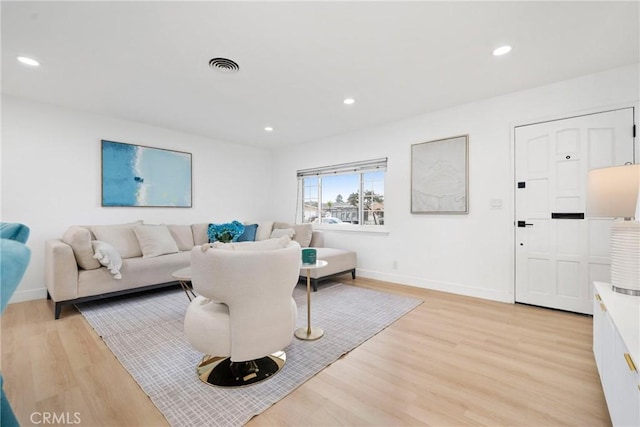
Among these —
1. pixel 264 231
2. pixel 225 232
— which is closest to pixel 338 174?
pixel 264 231

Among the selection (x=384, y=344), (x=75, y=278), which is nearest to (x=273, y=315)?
(x=384, y=344)

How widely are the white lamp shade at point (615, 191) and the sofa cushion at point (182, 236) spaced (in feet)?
15.5

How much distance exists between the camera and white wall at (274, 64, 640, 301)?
9.54ft

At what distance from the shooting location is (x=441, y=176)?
3768 millimetres

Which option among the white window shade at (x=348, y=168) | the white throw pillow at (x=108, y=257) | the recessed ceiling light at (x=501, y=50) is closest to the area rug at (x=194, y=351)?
the white throw pillow at (x=108, y=257)

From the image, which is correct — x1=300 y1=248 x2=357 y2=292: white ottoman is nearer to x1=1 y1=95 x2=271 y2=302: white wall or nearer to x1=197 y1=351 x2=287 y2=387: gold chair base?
x1=197 y1=351 x2=287 y2=387: gold chair base

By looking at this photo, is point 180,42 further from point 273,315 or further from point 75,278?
point 75,278

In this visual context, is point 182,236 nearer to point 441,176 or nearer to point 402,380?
point 402,380

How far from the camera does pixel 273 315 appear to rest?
1.74 m

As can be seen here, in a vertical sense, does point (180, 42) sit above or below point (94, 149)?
above

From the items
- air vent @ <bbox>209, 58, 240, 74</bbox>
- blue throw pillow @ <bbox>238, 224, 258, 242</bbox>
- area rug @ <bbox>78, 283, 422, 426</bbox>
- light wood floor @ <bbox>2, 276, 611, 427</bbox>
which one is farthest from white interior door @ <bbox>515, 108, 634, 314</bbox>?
blue throw pillow @ <bbox>238, 224, 258, 242</bbox>

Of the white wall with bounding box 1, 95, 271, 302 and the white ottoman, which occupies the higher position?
the white wall with bounding box 1, 95, 271, 302

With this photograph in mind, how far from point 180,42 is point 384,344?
295 centimetres

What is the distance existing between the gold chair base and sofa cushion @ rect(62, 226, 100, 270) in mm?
2026
